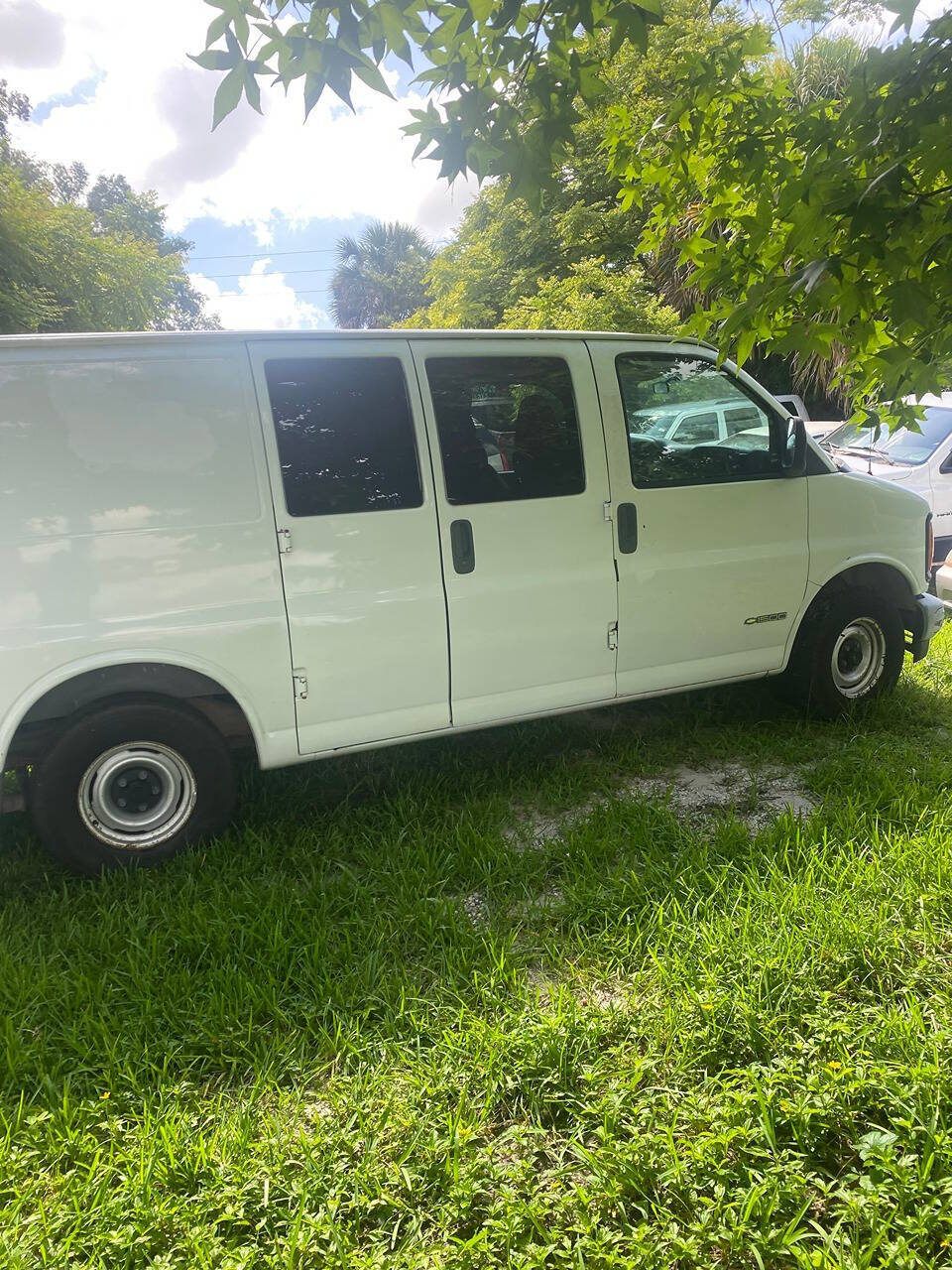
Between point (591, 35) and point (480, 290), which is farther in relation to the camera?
point (480, 290)

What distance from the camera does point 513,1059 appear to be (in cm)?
250

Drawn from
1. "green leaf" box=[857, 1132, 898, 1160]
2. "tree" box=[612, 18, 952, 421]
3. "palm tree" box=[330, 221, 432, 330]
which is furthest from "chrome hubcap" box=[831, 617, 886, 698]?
"palm tree" box=[330, 221, 432, 330]

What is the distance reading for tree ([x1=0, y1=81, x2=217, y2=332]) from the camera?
69.2 ft

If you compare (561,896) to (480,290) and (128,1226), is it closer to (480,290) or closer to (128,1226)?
(128,1226)

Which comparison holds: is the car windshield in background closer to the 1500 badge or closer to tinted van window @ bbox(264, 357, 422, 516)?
the 1500 badge

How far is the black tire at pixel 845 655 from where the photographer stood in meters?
4.81

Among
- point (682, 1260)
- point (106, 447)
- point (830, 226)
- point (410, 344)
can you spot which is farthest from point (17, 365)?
point (682, 1260)

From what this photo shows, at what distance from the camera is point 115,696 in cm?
344

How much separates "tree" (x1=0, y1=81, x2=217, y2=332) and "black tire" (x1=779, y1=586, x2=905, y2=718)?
20.8 meters

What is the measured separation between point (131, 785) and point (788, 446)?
11.7 ft

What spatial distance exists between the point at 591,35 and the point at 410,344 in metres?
1.49

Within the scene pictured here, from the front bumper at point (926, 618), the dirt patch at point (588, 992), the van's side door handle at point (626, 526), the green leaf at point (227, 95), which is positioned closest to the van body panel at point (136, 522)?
the green leaf at point (227, 95)

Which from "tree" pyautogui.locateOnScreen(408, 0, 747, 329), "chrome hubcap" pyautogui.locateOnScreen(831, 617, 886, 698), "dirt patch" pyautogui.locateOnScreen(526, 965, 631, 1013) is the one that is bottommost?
"dirt patch" pyautogui.locateOnScreen(526, 965, 631, 1013)

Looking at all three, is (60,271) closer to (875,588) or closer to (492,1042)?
(875,588)
